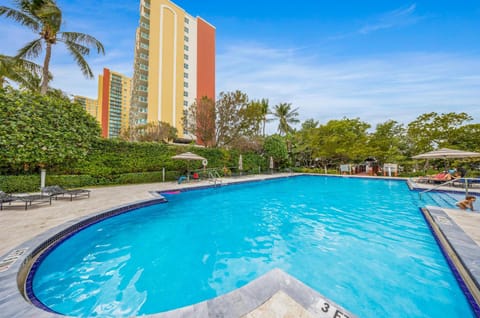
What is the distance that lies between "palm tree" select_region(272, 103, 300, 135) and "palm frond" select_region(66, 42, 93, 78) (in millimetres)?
24103

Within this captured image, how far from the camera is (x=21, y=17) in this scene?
9.67 m

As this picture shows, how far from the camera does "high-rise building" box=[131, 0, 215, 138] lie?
31.1 metres

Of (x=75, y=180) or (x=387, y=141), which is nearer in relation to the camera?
(x=75, y=180)

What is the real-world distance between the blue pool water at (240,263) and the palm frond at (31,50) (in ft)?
38.1


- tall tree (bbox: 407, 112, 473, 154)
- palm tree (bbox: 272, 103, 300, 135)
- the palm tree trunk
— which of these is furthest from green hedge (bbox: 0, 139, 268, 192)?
tall tree (bbox: 407, 112, 473, 154)

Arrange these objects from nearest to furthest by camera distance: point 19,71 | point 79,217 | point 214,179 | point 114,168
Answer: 1. point 79,217
2. point 114,168
3. point 19,71
4. point 214,179

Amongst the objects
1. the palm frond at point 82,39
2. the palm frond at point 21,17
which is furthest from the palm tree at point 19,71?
the palm frond at point 82,39

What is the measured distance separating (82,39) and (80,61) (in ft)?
4.21

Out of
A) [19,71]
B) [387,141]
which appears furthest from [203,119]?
[387,141]

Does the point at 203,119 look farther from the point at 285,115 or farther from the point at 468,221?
the point at 468,221

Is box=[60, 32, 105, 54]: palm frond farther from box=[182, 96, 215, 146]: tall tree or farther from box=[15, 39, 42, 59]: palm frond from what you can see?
box=[182, 96, 215, 146]: tall tree

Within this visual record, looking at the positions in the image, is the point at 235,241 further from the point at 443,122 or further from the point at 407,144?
the point at 407,144

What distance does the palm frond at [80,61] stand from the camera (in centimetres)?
1122

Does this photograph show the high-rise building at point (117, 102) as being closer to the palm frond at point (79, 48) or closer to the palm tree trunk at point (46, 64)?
the palm frond at point (79, 48)
